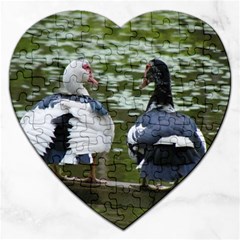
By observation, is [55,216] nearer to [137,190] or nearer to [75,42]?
[137,190]

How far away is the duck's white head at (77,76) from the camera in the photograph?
3625mm

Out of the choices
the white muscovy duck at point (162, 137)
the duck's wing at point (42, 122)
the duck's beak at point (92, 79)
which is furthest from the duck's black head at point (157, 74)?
the duck's wing at point (42, 122)

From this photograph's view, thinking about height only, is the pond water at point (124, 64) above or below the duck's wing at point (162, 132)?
above

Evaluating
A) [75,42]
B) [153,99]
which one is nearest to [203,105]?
[153,99]

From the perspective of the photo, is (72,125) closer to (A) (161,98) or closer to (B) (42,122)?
(B) (42,122)

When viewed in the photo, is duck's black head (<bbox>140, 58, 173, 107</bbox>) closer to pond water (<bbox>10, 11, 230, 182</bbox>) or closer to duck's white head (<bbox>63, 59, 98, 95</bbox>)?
pond water (<bbox>10, 11, 230, 182</bbox>)

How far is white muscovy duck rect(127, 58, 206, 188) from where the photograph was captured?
3.61 meters

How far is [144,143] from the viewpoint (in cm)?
362

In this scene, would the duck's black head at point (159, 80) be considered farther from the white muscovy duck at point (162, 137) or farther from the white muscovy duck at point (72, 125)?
the white muscovy duck at point (72, 125)

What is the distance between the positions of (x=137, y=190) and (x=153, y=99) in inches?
10.3

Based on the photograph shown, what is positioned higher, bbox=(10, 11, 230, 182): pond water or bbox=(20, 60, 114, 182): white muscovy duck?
bbox=(10, 11, 230, 182): pond water

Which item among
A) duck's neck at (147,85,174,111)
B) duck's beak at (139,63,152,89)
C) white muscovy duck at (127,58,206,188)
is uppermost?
duck's beak at (139,63,152,89)

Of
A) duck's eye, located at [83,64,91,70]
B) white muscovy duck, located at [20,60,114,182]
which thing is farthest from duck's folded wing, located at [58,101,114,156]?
duck's eye, located at [83,64,91,70]

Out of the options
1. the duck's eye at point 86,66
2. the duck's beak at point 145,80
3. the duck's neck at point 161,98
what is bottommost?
the duck's neck at point 161,98
